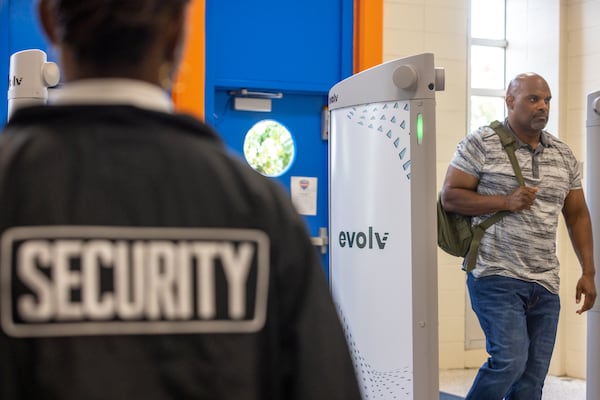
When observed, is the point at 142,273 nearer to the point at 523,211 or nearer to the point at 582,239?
the point at 523,211

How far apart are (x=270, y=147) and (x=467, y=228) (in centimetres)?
193

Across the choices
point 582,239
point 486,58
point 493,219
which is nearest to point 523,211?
point 493,219

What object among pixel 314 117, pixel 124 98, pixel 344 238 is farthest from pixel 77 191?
pixel 314 117

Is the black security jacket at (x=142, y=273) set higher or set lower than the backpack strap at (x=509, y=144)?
lower

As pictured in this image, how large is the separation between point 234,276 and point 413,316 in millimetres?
2626

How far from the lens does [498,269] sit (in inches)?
151

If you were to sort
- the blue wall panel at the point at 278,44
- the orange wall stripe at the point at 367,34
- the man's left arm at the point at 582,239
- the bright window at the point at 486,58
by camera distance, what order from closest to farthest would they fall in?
the man's left arm at the point at 582,239
the blue wall panel at the point at 278,44
the orange wall stripe at the point at 367,34
the bright window at the point at 486,58

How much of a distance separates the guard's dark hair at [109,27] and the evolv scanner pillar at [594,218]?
3.65 meters

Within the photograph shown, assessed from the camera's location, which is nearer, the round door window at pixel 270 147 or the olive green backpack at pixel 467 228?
the olive green backpack at pixel 467 228

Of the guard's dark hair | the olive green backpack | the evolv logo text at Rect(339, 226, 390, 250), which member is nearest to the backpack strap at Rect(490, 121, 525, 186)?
the olive green backpack

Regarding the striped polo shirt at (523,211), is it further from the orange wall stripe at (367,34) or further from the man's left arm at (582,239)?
the orange wall stripe at (367,34)

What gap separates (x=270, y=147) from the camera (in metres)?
5.59

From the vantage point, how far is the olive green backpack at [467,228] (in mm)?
3922

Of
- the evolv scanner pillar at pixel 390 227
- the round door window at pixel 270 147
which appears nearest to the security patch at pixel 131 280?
the evolv scanner pillar at pixel 390 227
